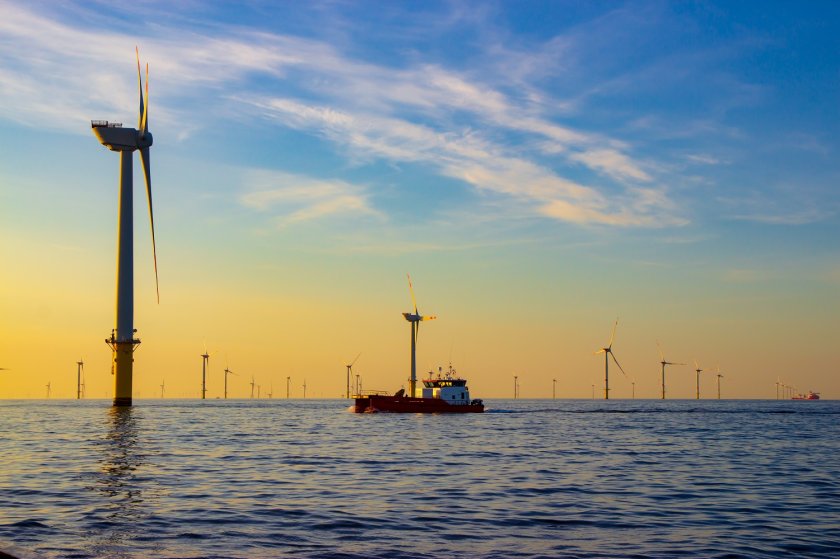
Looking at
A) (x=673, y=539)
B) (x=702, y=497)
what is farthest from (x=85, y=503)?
(x=702, y=497)

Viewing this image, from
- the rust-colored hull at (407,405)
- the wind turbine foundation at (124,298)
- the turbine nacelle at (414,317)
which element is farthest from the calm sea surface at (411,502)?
the turbine nacelle at (414,317)

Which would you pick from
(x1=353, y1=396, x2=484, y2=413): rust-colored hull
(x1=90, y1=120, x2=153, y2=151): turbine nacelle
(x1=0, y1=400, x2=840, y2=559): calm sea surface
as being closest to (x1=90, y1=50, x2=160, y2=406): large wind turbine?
(x1=90, y1=120, x2=153, y2=151): turbine nacelle

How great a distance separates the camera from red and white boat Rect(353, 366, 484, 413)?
136500 millimetres

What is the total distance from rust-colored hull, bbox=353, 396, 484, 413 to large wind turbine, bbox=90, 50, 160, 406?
38.7m

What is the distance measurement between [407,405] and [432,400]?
13.4 ft

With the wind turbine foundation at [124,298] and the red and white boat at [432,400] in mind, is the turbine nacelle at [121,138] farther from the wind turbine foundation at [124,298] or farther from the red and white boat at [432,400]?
the red and white boat at [432,400]

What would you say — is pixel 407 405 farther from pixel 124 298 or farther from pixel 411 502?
pixel 411 502

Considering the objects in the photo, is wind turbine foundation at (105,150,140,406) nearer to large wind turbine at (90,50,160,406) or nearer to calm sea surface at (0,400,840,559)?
large wind turbine at (90,50,160,406)

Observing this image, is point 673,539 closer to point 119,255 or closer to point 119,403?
point 119,255

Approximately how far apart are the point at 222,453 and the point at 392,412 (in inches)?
3326

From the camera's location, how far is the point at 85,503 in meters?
31.8

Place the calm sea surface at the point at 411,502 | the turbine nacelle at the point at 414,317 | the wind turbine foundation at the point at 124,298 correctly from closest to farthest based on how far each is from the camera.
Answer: the calm sea surface at the point at 411,502, the wind turbine foundation at the point at 124,298, the turbine nacelle at the point at 414,317

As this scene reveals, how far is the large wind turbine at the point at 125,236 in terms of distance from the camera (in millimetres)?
126438

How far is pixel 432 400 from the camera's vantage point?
13688 centimetres
